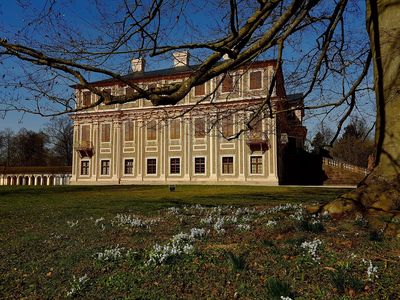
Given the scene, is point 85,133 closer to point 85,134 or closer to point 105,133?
point 85,134

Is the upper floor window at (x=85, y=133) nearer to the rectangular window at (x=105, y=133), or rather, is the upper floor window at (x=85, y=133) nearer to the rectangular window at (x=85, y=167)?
the rectangular window at (x=105, y=133)

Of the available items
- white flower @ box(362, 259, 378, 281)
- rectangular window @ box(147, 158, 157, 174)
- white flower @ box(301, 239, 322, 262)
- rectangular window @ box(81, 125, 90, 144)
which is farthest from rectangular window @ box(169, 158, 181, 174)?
white flower @ box(362, 259, 378, 281)

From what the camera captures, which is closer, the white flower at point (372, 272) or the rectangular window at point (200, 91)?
the white flower at point (372, 272)

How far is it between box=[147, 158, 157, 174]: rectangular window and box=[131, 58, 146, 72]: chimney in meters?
32.4

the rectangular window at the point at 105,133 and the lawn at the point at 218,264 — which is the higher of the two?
the rectangular window at the point at 105,133

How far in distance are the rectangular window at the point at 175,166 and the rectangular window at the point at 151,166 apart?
71.1 inches

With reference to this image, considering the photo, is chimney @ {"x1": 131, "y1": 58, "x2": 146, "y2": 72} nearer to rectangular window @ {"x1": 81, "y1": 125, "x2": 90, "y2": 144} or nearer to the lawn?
the lawn

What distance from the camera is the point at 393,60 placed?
6273 millimetres

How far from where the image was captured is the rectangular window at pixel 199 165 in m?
37.2

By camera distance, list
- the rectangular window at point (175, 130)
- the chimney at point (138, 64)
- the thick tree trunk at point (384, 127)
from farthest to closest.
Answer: the rectangular window at point (175, 130)
the chimney at point (138, 64)
the thick tree trunk at point (384, 127)

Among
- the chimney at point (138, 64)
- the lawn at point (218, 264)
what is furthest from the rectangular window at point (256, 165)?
the lawn at point (218, 264)

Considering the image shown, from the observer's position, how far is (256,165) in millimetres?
35469

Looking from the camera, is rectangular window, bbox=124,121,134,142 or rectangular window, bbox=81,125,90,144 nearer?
rectangular window, bbox=124,121,134,142

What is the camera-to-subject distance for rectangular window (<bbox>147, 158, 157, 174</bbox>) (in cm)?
3906
